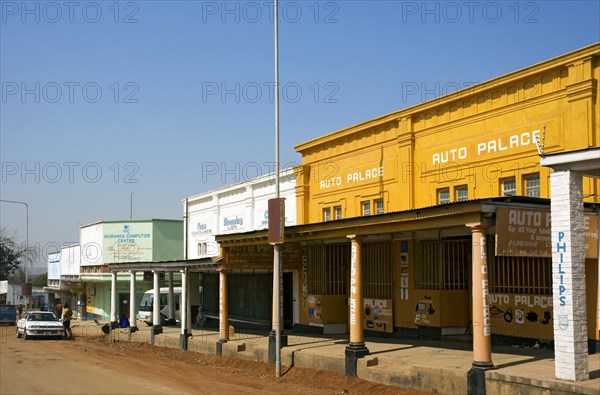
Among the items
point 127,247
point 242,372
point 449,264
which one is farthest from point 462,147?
point 127,247

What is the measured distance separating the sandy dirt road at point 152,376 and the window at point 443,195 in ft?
21.6

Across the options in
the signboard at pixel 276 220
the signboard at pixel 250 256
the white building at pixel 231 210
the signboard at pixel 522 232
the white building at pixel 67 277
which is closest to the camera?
the signboard at pixel 522 232

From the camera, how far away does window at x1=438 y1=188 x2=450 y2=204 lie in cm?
2120

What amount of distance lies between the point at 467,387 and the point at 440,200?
323 inches

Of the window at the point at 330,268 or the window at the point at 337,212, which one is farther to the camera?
the window at the point at 337,212

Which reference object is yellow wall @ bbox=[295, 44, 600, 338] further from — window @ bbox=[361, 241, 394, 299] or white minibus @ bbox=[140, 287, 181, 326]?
white minibus @ bbox=[140, 287, 181, 326]

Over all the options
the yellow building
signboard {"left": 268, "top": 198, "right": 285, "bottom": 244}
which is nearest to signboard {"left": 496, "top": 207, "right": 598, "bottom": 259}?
the yellow building

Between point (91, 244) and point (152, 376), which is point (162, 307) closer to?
point (91, 244)

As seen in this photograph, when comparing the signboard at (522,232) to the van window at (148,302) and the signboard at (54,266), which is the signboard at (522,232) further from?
the signboard at (54,266)

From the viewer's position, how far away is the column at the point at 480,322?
14008mm

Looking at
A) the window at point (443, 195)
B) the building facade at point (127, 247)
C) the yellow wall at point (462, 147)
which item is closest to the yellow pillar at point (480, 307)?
the yellow wall at point (462, 147)

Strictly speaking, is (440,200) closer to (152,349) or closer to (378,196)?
(378,196)

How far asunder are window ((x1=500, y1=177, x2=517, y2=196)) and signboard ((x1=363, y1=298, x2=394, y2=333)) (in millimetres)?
5849

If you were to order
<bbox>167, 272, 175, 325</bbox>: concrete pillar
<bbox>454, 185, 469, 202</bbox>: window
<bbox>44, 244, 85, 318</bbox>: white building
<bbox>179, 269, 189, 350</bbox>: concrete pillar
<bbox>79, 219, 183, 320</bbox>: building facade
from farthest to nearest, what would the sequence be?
<bbox>44, 244, 85, 318</bbox>: white building
<bbox>79, 219, 183, 320</bbox>: building facade
<bbox>167, 272, 175, 325</bbox>: concrete pillar
<bbox>179, 269, 189, 350</bbox>: concrete pillar
<bbox>454, 185, 469, 202</bbox>: window
